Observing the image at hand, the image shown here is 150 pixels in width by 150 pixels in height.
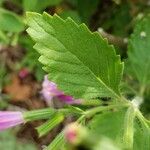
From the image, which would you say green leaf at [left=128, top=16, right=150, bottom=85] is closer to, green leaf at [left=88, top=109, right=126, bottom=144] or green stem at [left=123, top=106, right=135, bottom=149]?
green leaf at [left=88, top=109, right=126, bottom=144]

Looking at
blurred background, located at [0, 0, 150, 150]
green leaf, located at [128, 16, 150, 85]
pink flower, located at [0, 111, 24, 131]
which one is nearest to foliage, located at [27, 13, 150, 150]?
pink flower, located at [0, 111, 24, 131]

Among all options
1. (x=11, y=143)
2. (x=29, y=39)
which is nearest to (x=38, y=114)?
(x=29, y=39)

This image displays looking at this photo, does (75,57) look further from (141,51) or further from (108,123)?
(141,51)

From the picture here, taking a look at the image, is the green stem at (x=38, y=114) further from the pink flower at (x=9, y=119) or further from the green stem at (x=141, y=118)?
the green stem at (x=141, y=118)

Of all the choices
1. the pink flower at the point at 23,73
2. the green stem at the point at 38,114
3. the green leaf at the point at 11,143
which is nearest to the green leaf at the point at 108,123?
the green stem at the point at 38,114

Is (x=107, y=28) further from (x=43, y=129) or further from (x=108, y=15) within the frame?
(x=43, y=129)
